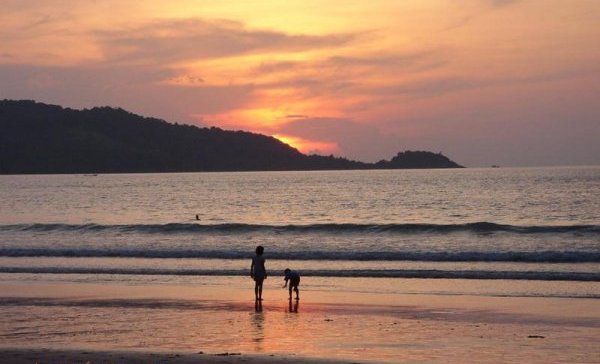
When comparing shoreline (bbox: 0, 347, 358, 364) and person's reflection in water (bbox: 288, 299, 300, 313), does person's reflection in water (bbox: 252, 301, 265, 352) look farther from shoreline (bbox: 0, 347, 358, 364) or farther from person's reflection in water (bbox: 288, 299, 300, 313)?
shoreline (bbox: 0, 347, 358, 364)

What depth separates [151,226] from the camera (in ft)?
219

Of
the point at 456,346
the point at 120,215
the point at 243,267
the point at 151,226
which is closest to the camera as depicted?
the point at 456,346

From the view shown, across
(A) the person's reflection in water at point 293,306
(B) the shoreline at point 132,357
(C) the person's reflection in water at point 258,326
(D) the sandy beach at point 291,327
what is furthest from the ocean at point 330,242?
(B) the shoreline at point 132,357

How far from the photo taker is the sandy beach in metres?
16.7

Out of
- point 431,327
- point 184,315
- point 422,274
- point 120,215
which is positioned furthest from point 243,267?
point 120,215

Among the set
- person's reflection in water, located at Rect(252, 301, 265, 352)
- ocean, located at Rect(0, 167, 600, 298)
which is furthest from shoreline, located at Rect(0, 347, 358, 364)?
ocean, located at Rect(0, 167, 600, 298)

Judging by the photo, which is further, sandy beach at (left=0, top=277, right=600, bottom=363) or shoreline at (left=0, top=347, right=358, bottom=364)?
sandy beach at (left=0, top=277, right=600, bottom=363)

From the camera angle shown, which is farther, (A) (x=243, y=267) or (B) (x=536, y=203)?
(B) (x=536, y=203)

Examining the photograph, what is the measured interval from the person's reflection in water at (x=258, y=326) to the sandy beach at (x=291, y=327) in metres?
0.03

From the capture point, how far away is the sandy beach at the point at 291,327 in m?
16.7

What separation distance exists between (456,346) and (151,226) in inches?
2019

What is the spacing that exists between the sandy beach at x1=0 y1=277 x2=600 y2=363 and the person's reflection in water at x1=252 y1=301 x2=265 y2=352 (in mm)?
27

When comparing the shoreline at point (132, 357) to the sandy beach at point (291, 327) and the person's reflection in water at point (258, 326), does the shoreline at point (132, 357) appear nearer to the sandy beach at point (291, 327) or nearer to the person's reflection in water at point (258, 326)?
the sandy beach at point (291, 327)

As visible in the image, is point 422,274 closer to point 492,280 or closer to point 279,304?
point 492,280
